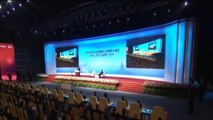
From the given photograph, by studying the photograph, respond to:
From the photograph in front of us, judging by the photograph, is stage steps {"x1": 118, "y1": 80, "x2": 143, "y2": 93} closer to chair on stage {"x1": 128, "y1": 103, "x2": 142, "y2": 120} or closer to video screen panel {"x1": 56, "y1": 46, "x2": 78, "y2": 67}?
chair on stage {"x1": 128, "y1": 103, "x2": 142, "y2": 120}

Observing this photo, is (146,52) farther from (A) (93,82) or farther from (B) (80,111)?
(B) (80,111)

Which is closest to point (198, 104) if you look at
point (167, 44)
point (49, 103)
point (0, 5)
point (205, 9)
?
point (167, 44)

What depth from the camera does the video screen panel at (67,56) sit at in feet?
63.3

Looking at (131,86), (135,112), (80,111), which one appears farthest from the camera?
(131,86)

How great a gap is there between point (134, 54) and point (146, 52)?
1.26 m

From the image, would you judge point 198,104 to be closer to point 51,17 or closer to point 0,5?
point 51,17

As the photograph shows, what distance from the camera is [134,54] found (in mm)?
14305

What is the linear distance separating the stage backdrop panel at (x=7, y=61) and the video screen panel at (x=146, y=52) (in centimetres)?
1430

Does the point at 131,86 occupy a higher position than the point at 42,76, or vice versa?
the point at 131,86

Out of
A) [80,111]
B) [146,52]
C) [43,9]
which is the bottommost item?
[80,111]

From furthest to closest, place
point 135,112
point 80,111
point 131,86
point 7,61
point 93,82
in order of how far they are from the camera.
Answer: point 7,61
point 93,82
point 131,86
point 80,111
point 135,112

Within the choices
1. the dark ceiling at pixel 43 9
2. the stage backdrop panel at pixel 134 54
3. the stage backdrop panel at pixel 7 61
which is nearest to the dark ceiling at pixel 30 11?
the dark ceiling at pixel 43 9

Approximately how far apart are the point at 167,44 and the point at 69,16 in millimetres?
8668

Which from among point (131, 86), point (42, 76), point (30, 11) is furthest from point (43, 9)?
point (131, 86)
